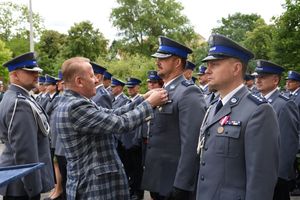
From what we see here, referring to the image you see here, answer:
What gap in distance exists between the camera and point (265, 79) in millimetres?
5160

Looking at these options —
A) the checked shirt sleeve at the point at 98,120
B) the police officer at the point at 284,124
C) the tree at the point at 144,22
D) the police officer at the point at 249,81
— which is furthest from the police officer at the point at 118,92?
the tree at the point at 144,22

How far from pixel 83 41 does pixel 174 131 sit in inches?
1488

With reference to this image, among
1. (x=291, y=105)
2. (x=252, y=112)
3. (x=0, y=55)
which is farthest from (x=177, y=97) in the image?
(x=0, y=55)

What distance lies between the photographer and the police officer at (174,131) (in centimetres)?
343

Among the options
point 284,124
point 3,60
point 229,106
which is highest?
point 3,60

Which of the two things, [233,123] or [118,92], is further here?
[118,92]

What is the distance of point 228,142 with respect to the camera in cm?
254

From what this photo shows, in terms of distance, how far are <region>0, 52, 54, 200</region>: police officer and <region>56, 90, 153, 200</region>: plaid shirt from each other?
28.0 inches

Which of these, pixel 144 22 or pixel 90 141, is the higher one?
pixel 144 22

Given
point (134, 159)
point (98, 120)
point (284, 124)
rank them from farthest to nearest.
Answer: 1. point (134, 159)
2. point (284, 124)
3. point (98, 120)

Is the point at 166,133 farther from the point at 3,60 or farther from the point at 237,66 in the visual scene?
the point at 3,60

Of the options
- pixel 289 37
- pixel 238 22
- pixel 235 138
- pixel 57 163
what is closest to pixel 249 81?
pixel 57 163

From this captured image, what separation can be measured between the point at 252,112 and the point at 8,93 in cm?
257

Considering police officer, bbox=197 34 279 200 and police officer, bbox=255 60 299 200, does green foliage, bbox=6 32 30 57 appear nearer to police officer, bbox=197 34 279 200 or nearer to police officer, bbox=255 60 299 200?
police officer, bbox=255 60 299 200
